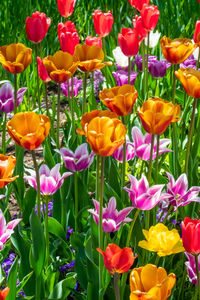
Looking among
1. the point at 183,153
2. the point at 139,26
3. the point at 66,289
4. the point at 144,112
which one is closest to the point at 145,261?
the point at 66,289

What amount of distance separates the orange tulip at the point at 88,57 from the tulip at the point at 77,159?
0.30 meters

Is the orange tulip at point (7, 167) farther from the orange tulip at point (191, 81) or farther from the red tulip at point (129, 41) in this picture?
the red tulip at point (129, 41)

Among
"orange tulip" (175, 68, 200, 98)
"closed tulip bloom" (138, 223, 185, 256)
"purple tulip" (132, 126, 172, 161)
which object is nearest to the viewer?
"closed tulip bloom" (138, 223, 185, 256)

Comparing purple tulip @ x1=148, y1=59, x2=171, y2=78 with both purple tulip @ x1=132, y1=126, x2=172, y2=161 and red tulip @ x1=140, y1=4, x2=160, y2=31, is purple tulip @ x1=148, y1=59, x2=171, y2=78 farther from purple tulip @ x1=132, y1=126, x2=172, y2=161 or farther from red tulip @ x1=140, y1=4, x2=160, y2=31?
purple tulip @ x1=132, y1=126, x2=172, y2=161

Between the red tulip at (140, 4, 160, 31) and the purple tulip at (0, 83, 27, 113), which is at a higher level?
the red tulip at (140, 4, 160, 31)

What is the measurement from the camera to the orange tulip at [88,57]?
1767 millimetres

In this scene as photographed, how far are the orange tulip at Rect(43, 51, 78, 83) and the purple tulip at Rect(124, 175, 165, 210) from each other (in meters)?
0.49

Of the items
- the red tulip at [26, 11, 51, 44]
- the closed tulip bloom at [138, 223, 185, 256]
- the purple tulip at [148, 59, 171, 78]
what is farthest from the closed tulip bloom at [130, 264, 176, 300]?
the purple tulip at [148, 59, 171, 78]

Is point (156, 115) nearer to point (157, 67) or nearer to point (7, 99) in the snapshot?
point (7, 99)

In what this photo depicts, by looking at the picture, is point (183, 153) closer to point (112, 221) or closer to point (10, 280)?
point (112, 221)

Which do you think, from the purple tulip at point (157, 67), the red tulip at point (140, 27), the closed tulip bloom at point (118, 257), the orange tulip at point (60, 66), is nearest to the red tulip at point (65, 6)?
the red tulip at point (140, 27)

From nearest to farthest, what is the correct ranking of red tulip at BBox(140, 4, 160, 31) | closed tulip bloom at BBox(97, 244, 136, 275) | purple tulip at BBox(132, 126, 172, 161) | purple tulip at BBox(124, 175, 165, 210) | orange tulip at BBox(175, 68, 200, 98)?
closed tulip bloom at BBox(97, 244, 136, 275)
purple tulip at BBox(124, 175, 165, 210)
orange tulip at BBox(175, 68, 200, 98)
purple tulip at BBox(132, 126, 172, 161)
red tulip at BBox(140, 4, 160, 31)

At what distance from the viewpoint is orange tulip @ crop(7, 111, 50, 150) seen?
4.05 feet

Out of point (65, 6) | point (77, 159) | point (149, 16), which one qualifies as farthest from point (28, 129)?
point (65, 6)
